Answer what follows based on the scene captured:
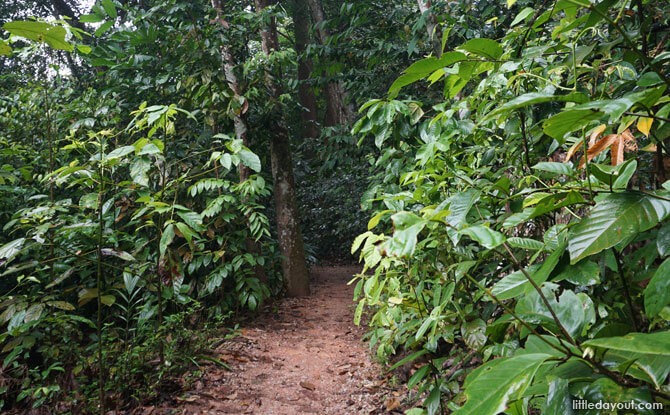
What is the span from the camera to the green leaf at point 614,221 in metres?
0.60

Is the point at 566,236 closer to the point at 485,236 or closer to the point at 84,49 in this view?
the point at 485,236

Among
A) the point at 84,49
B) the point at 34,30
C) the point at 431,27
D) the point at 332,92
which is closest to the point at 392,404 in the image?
the point at 84,49

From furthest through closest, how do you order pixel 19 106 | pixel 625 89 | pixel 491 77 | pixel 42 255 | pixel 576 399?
pixel 19 106 < pixel 42 255 < pixel 491 77 < pixel 625 89 < pixel 576 399

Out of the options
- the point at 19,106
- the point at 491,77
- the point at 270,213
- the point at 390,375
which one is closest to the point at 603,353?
the point at 491,77

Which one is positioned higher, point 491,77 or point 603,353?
point 491,77

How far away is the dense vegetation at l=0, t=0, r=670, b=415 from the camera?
2.21ft

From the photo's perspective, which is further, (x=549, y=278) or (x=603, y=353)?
(x=549, y=278)

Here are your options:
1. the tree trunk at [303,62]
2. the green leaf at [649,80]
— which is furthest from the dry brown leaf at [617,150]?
the tree trunk at [303,62]

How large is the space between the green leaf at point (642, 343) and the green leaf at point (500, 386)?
8 centimetres

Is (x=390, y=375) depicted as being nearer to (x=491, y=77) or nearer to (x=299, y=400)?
(x=299, y=400)

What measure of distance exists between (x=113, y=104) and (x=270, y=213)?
2.64 metres

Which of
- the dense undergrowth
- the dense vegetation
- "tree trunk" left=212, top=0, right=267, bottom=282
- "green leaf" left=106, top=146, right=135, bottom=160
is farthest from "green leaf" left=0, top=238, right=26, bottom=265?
"tree trunk" left=212, top=0, right=267, bottom=282

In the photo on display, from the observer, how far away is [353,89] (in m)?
5.44

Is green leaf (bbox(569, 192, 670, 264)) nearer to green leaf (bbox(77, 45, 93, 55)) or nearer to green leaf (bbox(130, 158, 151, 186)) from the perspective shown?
green leaf (bbox(77, 45, 93, 55))
